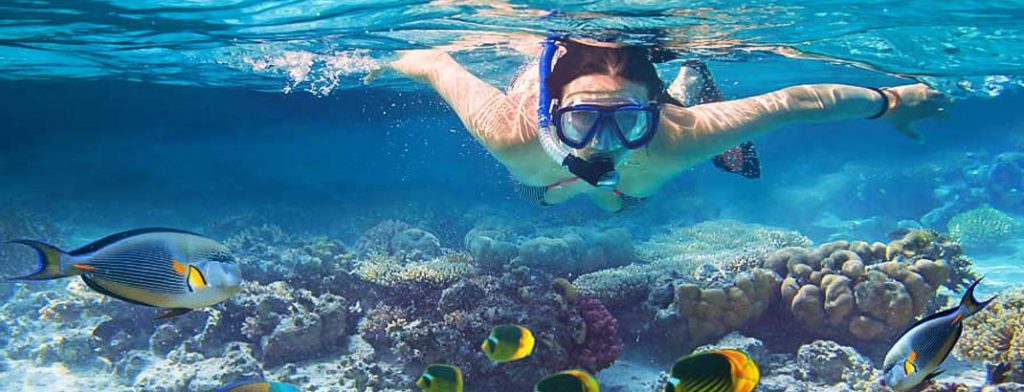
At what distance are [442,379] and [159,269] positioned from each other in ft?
6.85

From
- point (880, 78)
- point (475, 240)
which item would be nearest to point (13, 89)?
point (475, 240)

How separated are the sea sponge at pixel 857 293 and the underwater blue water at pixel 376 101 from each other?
4440mm

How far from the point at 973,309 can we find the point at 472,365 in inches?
174

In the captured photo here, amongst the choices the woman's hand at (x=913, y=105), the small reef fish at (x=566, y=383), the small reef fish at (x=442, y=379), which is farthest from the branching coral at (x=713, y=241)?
the small reef fish at (x=566, y=383)

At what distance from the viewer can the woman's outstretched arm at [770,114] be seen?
4812 millimetres

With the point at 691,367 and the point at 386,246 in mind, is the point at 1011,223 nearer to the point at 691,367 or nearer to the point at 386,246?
the point at 386,246

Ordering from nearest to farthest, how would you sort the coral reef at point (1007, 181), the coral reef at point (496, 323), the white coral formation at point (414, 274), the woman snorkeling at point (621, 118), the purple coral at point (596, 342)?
1. the woman snorkeling at point (621, 118)
2. the coral reef at point (496, 323)
3. the purple coral at point (596, 342)
4. the white coral formation at point (414, 274)
5. the coral reef at point (1007, 181)

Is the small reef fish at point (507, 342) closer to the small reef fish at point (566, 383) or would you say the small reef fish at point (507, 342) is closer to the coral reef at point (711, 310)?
the small reef fish at point (566, 383)

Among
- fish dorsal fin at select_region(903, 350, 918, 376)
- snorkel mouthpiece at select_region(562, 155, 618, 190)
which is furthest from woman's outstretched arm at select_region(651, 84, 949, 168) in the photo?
fish dorsal fin at select_region(903, 350, 918, 376)

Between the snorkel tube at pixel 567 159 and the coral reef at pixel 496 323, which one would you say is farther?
the coral reef at pixel 496 323

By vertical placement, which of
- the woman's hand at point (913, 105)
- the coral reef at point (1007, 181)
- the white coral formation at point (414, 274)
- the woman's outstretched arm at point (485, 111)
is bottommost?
the coral reef at point (1007, 181)

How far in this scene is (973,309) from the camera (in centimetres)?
313

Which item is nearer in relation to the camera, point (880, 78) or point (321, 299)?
point (321, 299)

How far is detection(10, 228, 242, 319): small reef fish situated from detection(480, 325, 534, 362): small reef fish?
2.23 m
